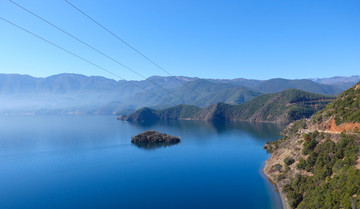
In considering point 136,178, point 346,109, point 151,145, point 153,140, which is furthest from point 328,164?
point 153,140

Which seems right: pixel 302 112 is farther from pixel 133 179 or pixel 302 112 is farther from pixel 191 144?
pixel 133 179

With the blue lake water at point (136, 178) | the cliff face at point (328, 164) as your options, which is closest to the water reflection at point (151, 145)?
the blue lake water at point (136, 178)

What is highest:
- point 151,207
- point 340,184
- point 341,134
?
point 341,134

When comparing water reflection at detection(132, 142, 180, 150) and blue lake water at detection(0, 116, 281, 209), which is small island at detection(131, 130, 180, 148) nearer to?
water reflection at detection(132, 142, 180, 150)

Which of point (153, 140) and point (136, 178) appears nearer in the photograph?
point (136, 178)

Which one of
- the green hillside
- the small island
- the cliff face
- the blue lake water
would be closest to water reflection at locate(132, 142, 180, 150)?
the small island

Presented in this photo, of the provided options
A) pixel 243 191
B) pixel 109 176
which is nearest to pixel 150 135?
pixel 109 176

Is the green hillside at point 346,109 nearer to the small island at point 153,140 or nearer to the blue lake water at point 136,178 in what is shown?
the blue lake water at point 136,178

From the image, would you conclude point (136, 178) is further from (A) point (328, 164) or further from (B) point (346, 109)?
(B) point (346, 109)

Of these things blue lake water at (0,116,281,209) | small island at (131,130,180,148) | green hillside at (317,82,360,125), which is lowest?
blue lake water at (0,116,281,209)
